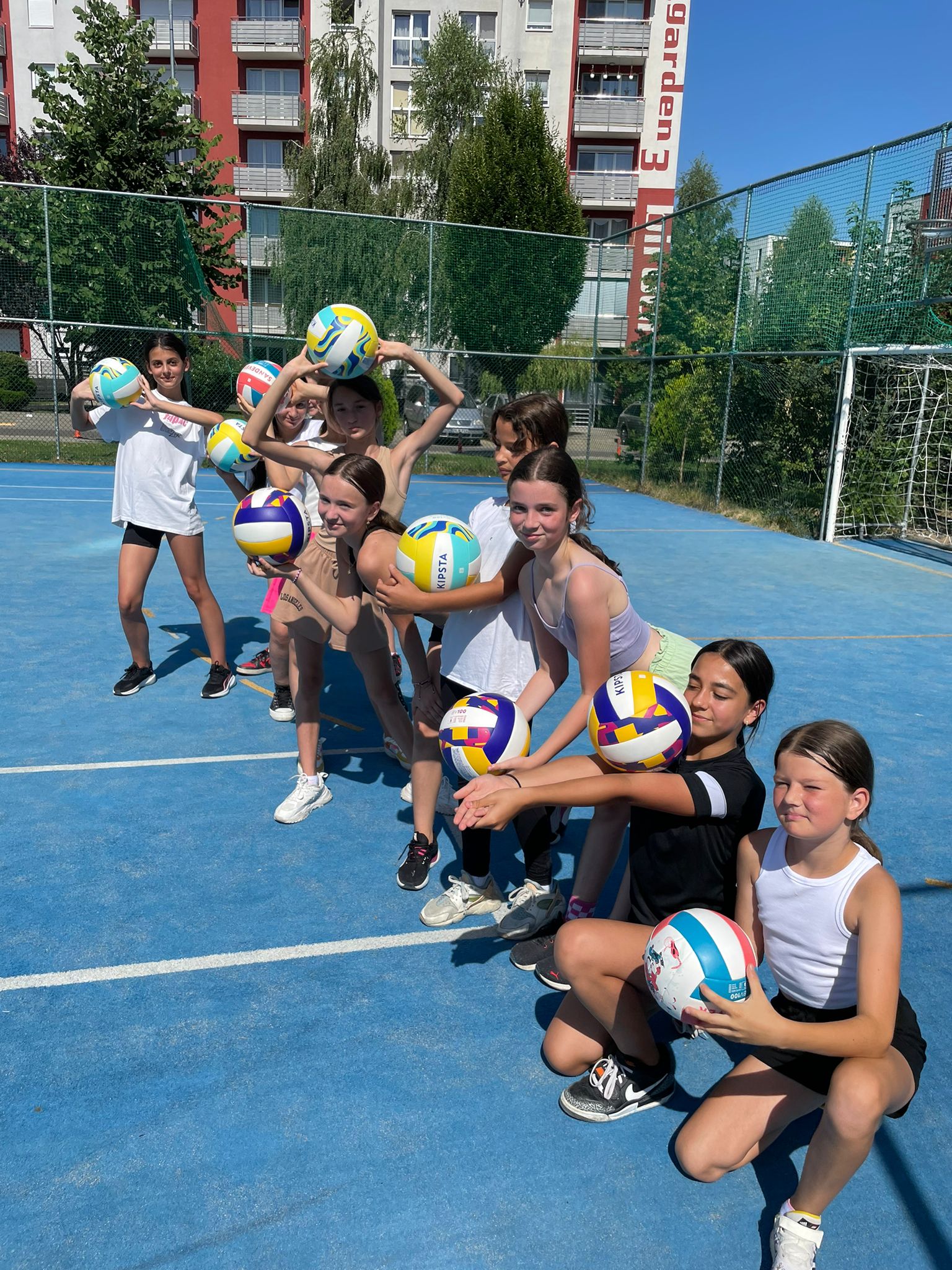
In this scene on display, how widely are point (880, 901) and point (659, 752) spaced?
672mm

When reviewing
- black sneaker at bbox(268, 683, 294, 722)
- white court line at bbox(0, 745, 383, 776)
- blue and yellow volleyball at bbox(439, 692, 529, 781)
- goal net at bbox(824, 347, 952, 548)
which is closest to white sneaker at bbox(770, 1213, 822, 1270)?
blue and yellow volleyball at bbox(439, 692, 529, 781)

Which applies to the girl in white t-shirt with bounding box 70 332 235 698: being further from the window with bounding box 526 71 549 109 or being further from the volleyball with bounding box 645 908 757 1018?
the window with bounding box 526 71 549 109

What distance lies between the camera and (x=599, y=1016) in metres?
2.66

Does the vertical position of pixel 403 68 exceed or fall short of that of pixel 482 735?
it exceeds it

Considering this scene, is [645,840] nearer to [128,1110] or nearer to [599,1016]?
[599,1016]

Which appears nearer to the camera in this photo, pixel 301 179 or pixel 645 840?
pixel 645 840

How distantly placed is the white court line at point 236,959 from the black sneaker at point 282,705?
2303 millimetres

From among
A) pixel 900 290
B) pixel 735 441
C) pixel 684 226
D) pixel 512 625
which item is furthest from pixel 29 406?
pixel 512 625

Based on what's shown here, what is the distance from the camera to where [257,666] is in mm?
6434

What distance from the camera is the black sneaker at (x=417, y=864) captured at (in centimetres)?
379

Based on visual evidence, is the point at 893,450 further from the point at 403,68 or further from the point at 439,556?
the point at 403,68

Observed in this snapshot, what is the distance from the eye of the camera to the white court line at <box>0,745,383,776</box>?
471cm

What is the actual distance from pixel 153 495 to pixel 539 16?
132 ft

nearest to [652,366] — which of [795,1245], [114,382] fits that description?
[114,382]
